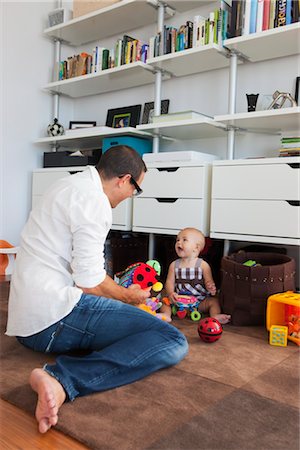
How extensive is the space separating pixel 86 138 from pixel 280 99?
4.69 ft

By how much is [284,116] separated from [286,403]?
5.25ft

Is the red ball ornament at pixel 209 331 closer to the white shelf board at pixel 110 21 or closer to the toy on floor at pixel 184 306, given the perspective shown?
the toy on floor at pixel 184 306

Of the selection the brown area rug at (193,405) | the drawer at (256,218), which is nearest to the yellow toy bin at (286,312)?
the brown area rug at (193,405)

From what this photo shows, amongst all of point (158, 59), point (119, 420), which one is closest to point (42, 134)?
point (158, 59)

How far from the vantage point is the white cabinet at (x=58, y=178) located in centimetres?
280

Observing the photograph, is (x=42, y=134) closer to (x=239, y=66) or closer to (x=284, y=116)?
(x=239, y=66)

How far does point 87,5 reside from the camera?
3.24m

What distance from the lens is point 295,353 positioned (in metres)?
1.54

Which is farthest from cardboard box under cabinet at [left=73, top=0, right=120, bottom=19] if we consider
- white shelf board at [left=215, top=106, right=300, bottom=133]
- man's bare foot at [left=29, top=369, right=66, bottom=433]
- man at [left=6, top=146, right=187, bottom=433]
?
man's bare foot at [left=29, top=369, right=66, bottom=433]

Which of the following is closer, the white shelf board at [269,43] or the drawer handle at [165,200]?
the white shelf board at [269,43]

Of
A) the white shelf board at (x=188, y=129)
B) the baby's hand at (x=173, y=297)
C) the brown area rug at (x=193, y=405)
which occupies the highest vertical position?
the white shelf board at (x=188, y=129)

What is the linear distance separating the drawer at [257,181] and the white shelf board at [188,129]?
33 centimetres

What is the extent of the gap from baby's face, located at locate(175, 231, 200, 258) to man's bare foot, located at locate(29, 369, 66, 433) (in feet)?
3.84

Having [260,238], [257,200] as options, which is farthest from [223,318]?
[257,200]
